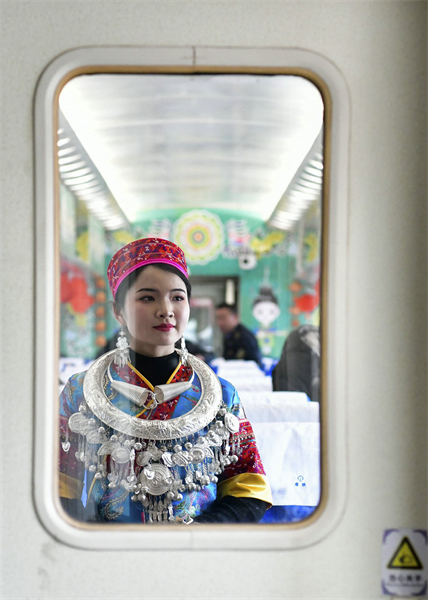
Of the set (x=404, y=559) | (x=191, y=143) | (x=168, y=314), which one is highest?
(x=191, y=143)

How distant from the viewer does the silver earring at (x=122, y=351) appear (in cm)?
147

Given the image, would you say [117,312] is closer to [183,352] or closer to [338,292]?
[183,352]

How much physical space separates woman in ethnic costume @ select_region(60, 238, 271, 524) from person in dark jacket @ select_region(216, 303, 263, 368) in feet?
0.54

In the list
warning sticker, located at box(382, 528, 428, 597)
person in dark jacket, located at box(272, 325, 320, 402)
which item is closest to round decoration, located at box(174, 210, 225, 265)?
person in dark jacket, located at box(272, 325, 320, 402)

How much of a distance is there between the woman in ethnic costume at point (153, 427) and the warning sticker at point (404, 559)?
0.30 metres

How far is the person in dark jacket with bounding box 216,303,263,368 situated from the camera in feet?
5.35

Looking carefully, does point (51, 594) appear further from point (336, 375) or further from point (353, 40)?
point (353, 40)

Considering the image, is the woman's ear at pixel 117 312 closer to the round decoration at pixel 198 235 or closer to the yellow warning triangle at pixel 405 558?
the round decoration at pixel 198 235

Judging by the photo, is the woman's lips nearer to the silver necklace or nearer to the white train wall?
the silver necklace

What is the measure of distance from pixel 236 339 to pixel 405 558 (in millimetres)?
685

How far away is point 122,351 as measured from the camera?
4.83 ft

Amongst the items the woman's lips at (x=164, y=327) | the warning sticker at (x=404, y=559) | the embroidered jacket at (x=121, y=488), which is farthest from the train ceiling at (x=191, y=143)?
the warning sticker at (x=404, y=559)

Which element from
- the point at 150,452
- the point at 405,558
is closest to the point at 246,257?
the point at 150,452

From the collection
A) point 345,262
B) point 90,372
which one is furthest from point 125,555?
point 345,262
